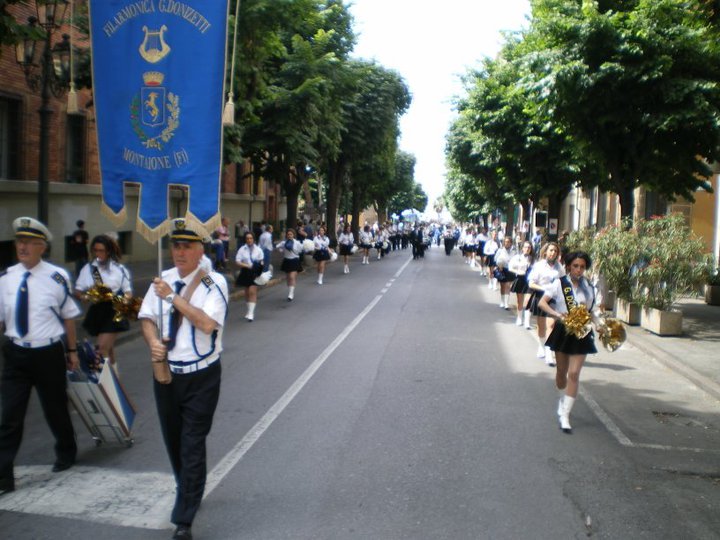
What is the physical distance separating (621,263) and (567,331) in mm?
8758

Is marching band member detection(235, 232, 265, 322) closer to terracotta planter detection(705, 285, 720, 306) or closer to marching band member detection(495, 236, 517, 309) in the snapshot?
marching band member detection(495, 236, 517, 309)

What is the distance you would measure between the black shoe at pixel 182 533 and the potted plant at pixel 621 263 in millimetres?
12340

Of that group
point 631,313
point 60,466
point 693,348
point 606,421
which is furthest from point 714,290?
point 60,466

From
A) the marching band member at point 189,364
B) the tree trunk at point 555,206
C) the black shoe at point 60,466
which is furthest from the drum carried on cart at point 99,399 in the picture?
the tree trunk at point 555,206

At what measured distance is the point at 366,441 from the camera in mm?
6824

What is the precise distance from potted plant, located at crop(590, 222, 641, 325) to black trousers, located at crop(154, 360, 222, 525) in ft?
39.9

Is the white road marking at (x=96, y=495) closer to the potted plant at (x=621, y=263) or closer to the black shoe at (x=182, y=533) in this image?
the black shoe at (x=182, y=533)

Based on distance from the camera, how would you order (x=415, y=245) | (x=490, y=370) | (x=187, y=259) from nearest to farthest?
(x=187, y=259) < (x=490, y=370) < (x=415, y=245)

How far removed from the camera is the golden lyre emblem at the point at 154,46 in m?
5.78

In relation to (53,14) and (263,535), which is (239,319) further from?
(263,535)

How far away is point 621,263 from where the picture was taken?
50.7ft

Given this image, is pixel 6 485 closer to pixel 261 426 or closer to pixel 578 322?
pixel 261 426

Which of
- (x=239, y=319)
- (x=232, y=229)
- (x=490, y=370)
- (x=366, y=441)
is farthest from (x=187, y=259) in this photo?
(x=232, y=229)

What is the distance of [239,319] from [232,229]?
77.8 feet
